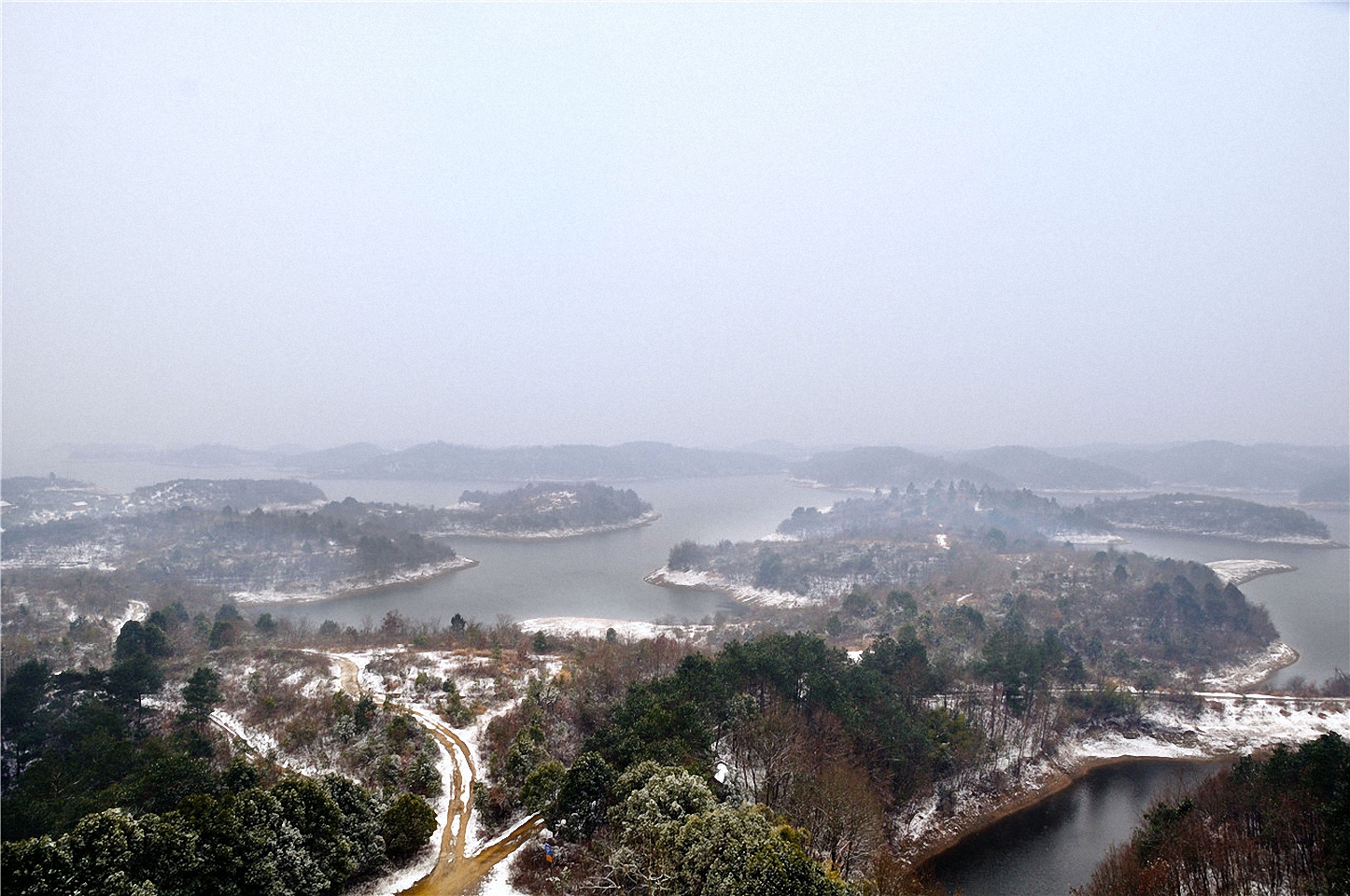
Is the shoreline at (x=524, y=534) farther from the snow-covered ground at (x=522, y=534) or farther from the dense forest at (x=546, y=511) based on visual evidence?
the dense forest at (x=546, y=511)

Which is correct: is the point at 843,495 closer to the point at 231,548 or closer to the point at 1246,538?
the point at 1246,538

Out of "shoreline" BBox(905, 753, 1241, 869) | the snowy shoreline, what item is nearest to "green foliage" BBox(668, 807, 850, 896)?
"shoreline" BBox(905, 753, 1241, 869)

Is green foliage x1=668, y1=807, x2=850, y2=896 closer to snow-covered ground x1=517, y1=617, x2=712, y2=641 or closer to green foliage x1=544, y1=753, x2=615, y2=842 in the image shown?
green foliage x1=544, y1=753, x2=615, y2=842

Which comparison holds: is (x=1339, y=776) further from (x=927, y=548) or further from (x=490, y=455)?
(x=490, y=455)

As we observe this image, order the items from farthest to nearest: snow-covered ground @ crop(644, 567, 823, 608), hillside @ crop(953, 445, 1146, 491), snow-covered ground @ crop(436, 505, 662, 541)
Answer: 1. hillside @ crop(953, 445, 1146, 491)
2. snow-covered ground @ crop(436, 505, 662, 541)
3. snow-covered ground @ crop(644, 567, 823, 608)

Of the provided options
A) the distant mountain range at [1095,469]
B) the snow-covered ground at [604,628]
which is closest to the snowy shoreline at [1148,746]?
the snow-covered ground at [604,628]
